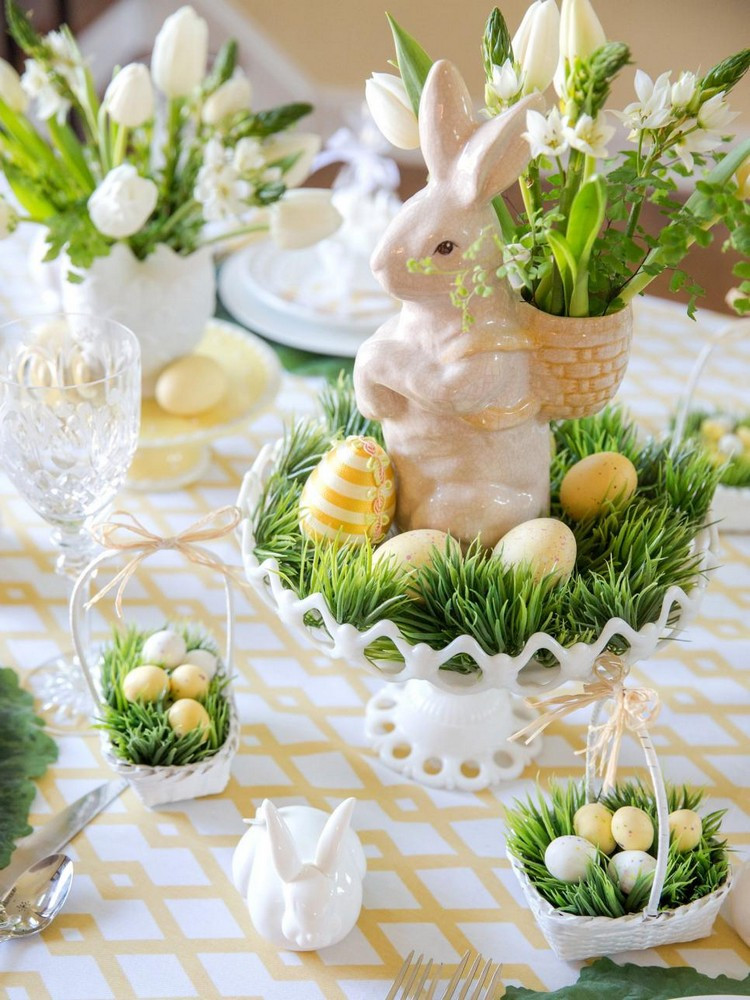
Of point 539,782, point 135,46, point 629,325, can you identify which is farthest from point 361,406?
point 135,46

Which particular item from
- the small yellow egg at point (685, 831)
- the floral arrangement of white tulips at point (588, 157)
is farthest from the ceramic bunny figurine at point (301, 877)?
the floral arrangement of white tulips at point (588, 157)

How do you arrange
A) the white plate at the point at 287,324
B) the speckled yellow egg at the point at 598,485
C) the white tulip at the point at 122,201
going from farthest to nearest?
the white plate at the point at 287,324, the white tulip at the point at 122,201, the speckled yellow egg at the point at 598,485

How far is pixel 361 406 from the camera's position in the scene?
756 millimetres

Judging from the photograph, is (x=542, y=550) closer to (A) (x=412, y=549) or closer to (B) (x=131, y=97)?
(A) (x=412, y=549)

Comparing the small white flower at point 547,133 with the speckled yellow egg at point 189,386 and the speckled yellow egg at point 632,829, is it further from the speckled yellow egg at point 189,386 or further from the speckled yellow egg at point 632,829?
the speckled yellow egg at point 189,386

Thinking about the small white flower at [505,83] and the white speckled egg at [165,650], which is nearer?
the small white flower at [505,83]

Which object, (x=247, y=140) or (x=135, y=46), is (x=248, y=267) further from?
(x=135, y=46)

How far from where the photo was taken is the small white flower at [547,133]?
1.94 feet

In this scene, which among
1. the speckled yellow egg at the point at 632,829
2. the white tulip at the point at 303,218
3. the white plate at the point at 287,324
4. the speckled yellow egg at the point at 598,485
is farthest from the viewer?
the white plate at the point at 287,324

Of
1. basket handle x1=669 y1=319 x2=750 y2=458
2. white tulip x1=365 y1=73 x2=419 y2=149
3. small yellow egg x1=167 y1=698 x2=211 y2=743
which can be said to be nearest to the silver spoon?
small yellow egg x1=167 y1=698 x2=211 y2=743

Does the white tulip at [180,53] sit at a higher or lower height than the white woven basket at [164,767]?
higher

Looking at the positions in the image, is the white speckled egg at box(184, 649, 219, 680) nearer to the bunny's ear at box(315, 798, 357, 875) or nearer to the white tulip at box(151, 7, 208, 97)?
the bunny's ear at box(315, 798, 357, 875)

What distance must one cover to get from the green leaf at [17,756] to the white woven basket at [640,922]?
1.16 feet

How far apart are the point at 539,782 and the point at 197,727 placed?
272mm
